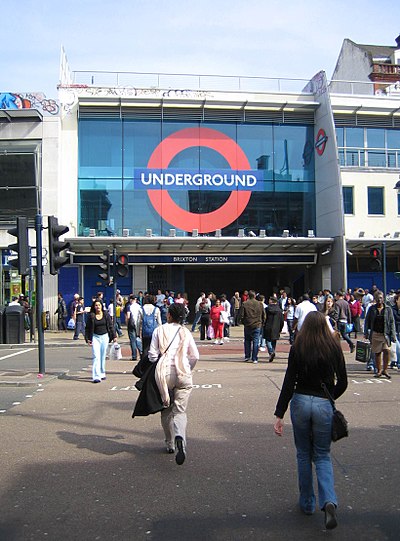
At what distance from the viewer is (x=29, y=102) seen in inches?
1061

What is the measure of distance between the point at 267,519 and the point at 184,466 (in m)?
1.53

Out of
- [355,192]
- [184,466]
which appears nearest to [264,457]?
[184,466]

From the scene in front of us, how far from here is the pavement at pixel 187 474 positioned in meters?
4.18

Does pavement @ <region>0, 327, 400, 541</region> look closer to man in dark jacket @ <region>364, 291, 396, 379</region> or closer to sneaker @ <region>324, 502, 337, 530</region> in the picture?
sneaker @ <region>324, 502, 337, 530</region>

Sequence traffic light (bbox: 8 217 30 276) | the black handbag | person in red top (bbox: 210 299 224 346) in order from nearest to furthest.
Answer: the black handbag
traffic light (bbox: 8 217 30 276)
person in red top (bbox: 210 299 224 346)

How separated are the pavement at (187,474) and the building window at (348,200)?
20985 millimetres

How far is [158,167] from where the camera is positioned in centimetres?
2823

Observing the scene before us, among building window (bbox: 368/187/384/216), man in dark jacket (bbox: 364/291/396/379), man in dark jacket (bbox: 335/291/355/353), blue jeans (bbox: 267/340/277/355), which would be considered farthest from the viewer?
building window (bbox: 368/187/384/216)

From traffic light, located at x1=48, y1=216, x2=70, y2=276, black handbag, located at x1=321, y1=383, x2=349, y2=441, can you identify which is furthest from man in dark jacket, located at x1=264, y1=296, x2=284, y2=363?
black handbag, located at x1=321, y1=383, x2=349, y2=441

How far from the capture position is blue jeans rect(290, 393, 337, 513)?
412cm

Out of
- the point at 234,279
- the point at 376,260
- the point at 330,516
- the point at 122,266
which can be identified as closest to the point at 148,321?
the point at 122,266

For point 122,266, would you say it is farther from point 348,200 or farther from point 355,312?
point 348,200

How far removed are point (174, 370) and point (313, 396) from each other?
6.61 feet

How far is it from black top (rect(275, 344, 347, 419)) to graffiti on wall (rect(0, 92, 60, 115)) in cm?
2551
